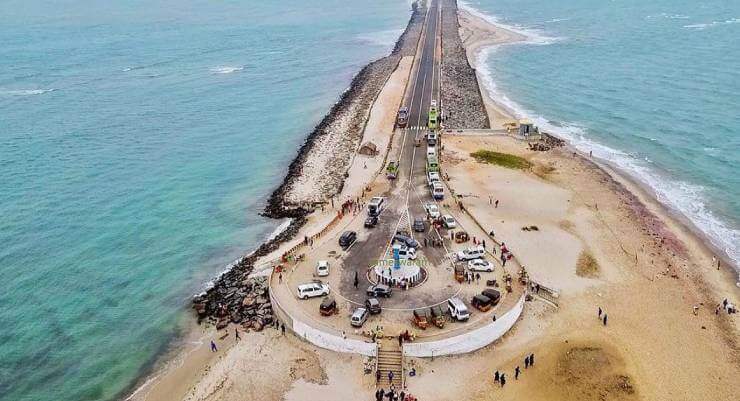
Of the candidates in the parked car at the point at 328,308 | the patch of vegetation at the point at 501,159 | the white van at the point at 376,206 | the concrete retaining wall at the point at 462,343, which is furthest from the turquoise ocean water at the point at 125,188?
the patch of vegetation at the point at 501,159

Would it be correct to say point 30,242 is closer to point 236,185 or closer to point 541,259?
point 236,185

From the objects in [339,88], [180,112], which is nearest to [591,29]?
[339,88]

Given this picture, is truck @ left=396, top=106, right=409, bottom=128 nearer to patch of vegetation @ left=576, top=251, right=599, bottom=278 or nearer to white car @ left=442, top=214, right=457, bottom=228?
white car @ left=442, top=214, right=457, bottom=228

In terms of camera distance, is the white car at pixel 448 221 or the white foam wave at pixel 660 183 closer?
the white car at pixel 448 221

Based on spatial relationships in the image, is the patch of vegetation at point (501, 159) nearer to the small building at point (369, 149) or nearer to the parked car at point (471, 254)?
the small building at point (369, 149)

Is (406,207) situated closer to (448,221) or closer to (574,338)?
(448,221)

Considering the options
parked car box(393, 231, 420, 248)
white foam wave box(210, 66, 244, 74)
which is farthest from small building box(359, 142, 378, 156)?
white foam wave box(210, 66, 244, 74)

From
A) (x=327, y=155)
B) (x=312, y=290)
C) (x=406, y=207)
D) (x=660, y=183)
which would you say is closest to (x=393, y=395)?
(x=312, y=290)
